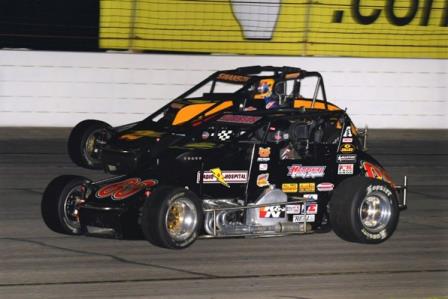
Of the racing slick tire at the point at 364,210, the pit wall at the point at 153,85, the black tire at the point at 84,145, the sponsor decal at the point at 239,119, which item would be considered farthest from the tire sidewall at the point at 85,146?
the pit wall at the point at 153,85

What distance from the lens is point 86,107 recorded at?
52.6ft

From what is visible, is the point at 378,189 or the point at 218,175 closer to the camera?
the point at 218,175

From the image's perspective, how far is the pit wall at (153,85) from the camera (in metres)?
15.9

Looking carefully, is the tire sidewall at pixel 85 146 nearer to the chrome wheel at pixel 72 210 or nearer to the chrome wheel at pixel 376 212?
the chrome wheel at pixel 72 210

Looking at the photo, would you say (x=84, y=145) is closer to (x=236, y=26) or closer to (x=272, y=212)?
(x=272, y=212)

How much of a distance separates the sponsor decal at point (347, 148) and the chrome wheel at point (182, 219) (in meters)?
1.78

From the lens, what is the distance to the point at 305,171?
31.8 ft

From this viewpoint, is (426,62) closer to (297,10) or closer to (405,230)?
(297,10)

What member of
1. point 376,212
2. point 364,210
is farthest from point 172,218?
point 376,212

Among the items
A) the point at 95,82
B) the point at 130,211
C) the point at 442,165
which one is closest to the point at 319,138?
the point at 130,211

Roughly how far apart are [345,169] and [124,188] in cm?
205

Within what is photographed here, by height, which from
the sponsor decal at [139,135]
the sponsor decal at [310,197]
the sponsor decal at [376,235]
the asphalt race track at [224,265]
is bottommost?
the asphalt race track at [224,265]

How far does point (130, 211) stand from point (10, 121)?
7419 mm

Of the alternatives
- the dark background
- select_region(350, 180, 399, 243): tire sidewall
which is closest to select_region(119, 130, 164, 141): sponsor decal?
select_region(350, 180, 399, 243): tire sidewall
